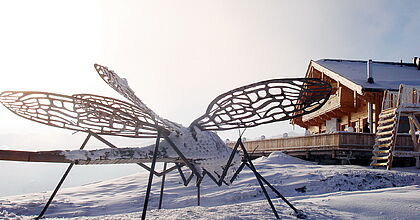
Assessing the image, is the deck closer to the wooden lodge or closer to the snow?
the wooden lodge

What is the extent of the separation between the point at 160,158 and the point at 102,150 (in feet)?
2.71

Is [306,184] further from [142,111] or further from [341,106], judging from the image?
[341,106]

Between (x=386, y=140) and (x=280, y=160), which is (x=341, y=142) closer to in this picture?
(x=386, y=140)

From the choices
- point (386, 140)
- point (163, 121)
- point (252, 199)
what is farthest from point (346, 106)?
point (163, 121)

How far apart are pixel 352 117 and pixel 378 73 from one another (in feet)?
9.98

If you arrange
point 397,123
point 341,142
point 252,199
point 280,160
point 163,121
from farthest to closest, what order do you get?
point 280,160
point 341,142
point 397,123
point 252,199
point 163,121

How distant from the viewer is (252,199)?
27.0 feet

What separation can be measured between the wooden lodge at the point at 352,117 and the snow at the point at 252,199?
1.82 meters

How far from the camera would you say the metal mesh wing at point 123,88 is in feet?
15.6

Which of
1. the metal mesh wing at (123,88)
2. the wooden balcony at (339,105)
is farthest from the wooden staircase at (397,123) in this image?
the metal mesh wing at (123,88)

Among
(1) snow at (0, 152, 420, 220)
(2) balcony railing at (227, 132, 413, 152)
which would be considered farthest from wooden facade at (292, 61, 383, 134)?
(1) snow at (0, 152, 420, 220)

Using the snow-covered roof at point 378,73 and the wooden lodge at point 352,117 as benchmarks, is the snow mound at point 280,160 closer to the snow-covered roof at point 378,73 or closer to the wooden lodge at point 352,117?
the wooden lodge at point 352,117

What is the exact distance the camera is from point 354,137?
13.3 m

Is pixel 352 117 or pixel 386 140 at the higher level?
pixel 352 117
